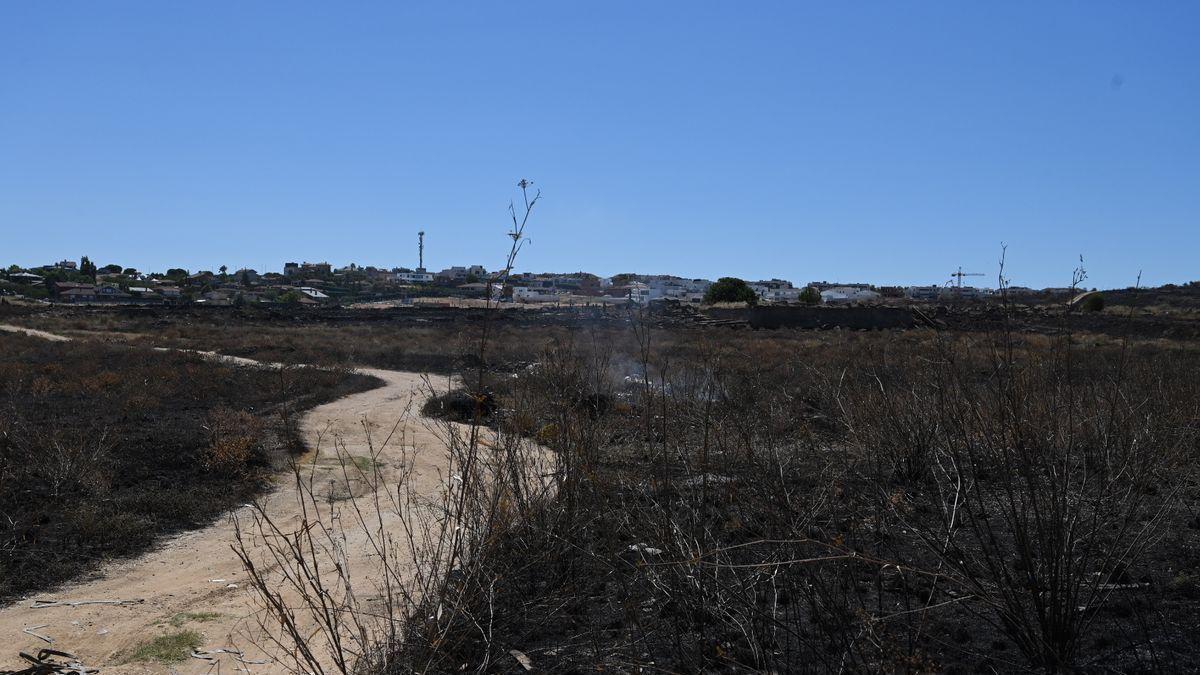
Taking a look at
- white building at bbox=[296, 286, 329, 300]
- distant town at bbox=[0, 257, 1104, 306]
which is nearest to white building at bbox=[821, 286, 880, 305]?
distant town at bbox=[0, 257, 1104, 306]

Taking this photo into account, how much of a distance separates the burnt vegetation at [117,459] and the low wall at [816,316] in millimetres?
35221

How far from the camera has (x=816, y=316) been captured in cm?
5300

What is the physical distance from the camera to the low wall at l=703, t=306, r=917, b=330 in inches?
1983

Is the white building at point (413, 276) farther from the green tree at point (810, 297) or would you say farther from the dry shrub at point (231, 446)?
the dry shrub at point (231, 446)

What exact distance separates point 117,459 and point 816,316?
45484mm

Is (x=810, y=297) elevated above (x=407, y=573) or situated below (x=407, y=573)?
above

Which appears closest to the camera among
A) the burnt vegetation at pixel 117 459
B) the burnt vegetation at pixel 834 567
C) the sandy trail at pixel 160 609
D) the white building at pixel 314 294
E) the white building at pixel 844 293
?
the burnt vegetation at pixel 834 567

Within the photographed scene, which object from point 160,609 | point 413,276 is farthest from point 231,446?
point 413,276

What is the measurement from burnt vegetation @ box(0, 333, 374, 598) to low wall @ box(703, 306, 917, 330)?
116ft

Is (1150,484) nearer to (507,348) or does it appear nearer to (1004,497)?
(1004,497)

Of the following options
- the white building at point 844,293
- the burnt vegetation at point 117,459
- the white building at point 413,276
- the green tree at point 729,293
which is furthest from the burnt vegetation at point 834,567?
the white building at point 413,276

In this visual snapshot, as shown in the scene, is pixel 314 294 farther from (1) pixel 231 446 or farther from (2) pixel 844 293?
(1) pixel 231 446

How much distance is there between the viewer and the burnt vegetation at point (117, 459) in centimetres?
849

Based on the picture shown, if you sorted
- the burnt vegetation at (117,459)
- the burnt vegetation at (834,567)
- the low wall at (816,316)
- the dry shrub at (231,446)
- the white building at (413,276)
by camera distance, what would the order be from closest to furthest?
the burnt vegetation at (834,567)
the burnt vegetation at (117,459)
the dry shrub at (231,446)
the low wall at (816,316)
the white building at (413,276)
